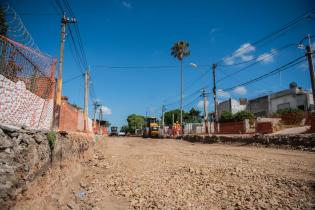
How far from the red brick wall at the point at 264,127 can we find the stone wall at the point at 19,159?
19.7 metres

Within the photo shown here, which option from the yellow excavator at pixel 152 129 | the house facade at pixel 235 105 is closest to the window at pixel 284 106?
the house facade at pixel 235 105

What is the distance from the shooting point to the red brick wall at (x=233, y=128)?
23.0 metres

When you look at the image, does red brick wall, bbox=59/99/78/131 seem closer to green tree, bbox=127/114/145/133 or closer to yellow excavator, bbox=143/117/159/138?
yellow excavator, bbox=143/117/159/138

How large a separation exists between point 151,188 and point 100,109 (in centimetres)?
6352

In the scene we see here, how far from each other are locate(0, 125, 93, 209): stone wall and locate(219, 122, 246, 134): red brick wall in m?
21.0

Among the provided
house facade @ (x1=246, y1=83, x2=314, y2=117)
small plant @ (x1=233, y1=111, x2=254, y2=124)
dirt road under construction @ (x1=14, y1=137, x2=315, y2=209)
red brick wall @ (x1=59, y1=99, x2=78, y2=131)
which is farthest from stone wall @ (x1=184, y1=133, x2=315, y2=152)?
house facade @ (x1=246, y1=83, x2=314, y2=117)

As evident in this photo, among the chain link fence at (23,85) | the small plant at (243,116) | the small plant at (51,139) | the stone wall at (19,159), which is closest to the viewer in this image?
the stone wall at (19,159)

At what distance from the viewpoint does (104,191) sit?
644 cm

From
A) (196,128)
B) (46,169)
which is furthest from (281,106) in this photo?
(46,169)

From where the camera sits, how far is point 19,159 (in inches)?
137

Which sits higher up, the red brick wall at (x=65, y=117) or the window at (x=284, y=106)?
the window at (x=284, y=106)

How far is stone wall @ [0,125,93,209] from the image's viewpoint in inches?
121

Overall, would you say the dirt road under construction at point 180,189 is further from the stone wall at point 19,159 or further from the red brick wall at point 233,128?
the red brick wall at point 233,128

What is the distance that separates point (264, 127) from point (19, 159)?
2103 cm
